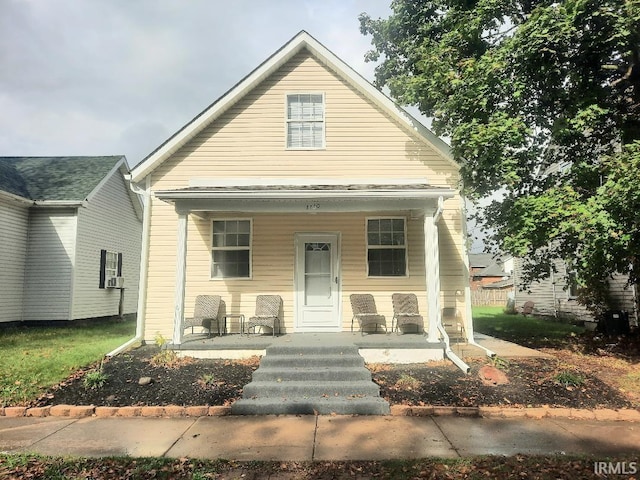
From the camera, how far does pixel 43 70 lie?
18344mm

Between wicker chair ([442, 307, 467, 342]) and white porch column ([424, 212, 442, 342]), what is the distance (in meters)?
1.18

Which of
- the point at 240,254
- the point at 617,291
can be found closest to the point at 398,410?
the point at 240,254

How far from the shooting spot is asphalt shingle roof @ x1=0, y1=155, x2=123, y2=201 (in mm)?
14273

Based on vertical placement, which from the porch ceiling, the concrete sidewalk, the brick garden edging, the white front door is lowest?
the concrete sidewalk

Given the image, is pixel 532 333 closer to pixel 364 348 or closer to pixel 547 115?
pixel 547 115

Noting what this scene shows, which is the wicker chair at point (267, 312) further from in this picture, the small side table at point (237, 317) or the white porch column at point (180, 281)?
the white porch column at point (180, 281)

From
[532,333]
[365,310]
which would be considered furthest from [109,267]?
[532,333]

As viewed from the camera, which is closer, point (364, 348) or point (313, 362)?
point (313, 362)

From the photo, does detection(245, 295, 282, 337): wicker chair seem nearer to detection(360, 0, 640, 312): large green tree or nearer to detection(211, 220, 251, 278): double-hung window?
detection(211, 220, 251, 278): double-hung window

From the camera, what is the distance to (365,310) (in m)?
9.24

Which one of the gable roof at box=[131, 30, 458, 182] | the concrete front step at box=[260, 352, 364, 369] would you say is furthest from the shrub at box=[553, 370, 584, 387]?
the gable roof at box=[131, 30, 458, 182]

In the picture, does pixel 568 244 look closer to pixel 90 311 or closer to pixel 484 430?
pixel 484 430

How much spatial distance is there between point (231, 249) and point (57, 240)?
838 cm

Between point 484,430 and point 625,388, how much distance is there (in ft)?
10.6
